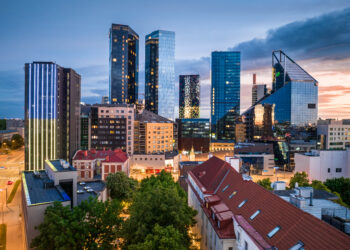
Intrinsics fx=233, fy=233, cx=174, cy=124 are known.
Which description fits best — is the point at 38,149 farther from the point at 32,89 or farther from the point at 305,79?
the point at 305,79

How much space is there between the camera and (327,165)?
81125 millimetres

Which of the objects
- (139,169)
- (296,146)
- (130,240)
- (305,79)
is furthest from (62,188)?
(305,79)

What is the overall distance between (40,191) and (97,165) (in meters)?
53.3

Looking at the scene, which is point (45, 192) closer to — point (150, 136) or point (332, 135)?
point (150, 136)

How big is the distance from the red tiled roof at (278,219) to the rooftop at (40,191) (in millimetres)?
25144

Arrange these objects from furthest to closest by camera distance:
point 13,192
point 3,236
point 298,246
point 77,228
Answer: point 13,192, point 3,236, point 77,228, point 298,246

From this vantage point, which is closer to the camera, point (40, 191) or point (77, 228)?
point (77, 228)

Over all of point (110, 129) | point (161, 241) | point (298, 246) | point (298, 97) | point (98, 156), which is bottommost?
point (98, 156)

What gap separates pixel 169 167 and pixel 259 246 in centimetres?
10042

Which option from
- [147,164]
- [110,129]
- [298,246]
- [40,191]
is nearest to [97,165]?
[147,164]

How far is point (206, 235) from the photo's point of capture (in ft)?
113

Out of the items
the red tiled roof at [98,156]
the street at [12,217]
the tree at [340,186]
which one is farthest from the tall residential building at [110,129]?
the tree at [340,186]

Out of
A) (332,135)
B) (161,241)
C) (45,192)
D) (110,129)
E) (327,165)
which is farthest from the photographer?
(332,135)

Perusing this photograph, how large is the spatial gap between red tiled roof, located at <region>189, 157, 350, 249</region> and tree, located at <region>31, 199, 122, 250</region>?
1700cm
